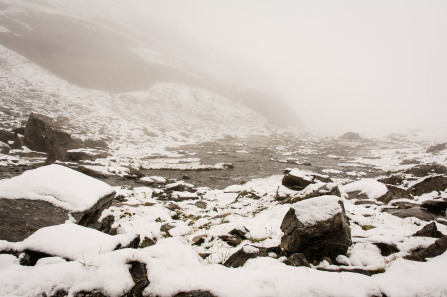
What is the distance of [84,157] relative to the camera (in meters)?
15.5

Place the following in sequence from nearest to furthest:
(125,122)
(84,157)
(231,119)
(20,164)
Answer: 1. (20,164)
2. (84,157)
3. (125,122)
4. (231,119)

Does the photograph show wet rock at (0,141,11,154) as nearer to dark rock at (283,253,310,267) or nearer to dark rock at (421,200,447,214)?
dark rock at (283,253,310,267)

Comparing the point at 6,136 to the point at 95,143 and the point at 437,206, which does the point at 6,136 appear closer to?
the point at 95,143

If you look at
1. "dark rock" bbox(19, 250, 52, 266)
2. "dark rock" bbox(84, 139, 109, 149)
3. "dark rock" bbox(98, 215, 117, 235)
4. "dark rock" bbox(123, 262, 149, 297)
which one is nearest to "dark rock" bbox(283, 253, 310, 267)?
"dark rock" bbox(123, 262, 149, 297)

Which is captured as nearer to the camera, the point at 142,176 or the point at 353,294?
the point at 353,294

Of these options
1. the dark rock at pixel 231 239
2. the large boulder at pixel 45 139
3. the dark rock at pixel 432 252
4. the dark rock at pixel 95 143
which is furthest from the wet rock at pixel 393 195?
the dark rock at pixel 95 143

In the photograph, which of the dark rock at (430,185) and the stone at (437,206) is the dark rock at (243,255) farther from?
the dark rock at (430,185)

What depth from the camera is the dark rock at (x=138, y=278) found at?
2871 millimetres

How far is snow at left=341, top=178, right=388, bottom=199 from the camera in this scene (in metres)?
8.43

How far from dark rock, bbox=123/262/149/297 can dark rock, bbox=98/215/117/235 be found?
344cm

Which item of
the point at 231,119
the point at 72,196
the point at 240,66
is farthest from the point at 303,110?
the point at 72,196

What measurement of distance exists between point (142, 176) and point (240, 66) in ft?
247

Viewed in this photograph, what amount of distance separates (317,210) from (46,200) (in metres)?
5.85

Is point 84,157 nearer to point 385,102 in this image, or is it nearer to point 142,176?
point 142,176
